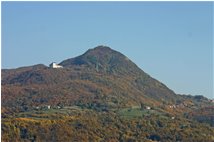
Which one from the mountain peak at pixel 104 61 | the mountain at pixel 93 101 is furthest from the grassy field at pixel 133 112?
the mountain peak at pixel 104 61

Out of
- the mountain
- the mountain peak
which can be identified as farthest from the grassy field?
the mountain peak

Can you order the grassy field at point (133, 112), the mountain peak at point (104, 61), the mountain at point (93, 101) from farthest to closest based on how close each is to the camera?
the mountain peak at point (104, 61) → the grassy field at point (133, 112) → the mountain at point (93, 101)

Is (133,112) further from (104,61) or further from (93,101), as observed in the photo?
(104,61)

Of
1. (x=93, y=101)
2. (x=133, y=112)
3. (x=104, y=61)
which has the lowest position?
(x=133, y=112)

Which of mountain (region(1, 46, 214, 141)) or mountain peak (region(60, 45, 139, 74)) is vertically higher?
mountain peak (region(60, 45, 139, 74))

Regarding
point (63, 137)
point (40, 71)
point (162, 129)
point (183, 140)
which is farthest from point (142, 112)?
point (40, 71)

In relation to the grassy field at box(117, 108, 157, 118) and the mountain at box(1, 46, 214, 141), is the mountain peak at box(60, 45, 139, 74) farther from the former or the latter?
the grassy field at box(117, 108, 157, 118)

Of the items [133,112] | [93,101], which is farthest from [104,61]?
[133,112]

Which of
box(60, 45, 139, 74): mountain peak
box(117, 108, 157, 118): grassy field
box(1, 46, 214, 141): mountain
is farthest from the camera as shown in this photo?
box(60, 45, 139, 74): mountain peak

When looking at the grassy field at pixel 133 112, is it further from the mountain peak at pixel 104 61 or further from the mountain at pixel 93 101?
the mountain peak at pixel 104 61
